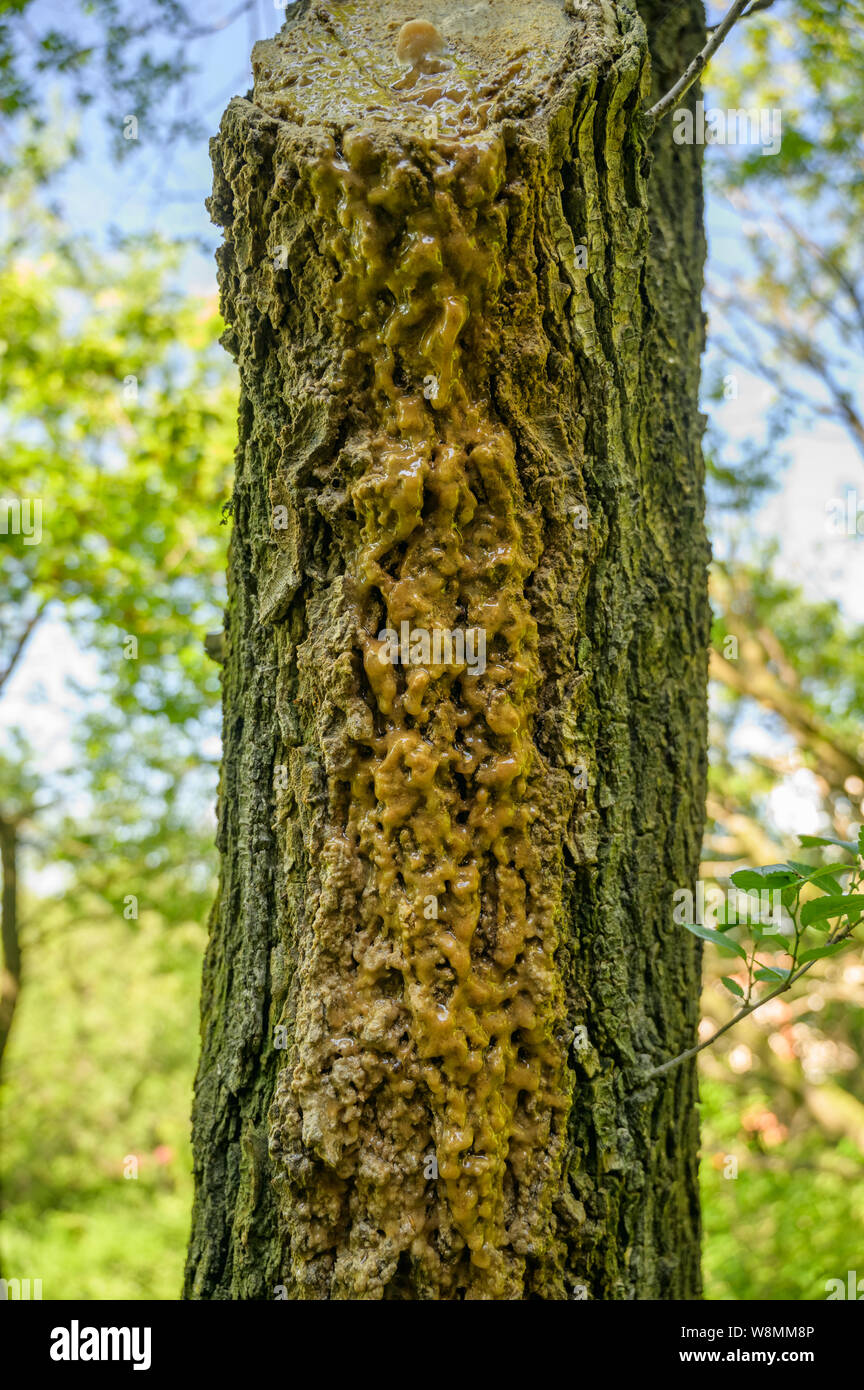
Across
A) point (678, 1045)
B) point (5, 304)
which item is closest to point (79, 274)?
point (5, 304)

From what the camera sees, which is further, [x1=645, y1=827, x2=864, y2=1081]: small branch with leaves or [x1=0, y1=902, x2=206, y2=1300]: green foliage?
[x1=0, y1=902, x2=206, y2=1300]: green foliage

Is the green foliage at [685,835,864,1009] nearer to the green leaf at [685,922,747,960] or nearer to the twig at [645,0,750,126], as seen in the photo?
the green leaf at [685,922,747,960]

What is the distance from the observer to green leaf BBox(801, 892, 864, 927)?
4.27ft

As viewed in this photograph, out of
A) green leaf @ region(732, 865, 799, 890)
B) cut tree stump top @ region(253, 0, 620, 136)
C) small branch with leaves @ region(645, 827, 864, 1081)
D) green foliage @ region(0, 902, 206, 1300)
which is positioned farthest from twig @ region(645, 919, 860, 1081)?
green foliage @ region(0, 902, 206, 1300)

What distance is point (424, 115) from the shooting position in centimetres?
135

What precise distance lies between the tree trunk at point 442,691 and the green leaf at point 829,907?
11.4 inches

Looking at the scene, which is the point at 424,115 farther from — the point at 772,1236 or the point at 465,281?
the point at 772,1236

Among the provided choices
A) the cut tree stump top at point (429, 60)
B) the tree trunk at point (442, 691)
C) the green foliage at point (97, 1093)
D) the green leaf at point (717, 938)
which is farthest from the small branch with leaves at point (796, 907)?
the green foliage at point (97, 1093)

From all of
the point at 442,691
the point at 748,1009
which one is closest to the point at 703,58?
the point at 442,691

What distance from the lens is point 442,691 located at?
1.32 metres

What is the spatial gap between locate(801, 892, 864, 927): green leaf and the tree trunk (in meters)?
0.29

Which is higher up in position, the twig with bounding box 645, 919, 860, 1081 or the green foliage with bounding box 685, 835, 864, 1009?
the green foliage with bounding box 685, 835, 864, 1009

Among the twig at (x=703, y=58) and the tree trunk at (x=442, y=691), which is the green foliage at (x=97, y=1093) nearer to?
the tree trunk at (x=442, y=691)
